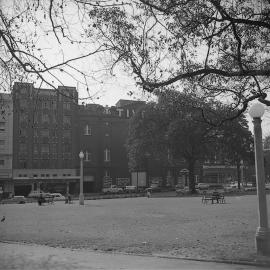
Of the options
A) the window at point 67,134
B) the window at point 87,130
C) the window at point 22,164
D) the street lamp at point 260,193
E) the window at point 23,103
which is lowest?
the street lamp at point 260,193

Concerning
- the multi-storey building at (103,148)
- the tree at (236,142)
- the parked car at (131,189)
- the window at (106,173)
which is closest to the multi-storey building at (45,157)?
the multi-storey building at (103,148)

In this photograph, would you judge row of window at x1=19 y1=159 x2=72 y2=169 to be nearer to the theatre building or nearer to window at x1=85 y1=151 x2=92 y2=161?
the theatre building

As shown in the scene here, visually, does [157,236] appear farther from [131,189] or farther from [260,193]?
[131,189]

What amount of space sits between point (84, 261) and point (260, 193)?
493cm

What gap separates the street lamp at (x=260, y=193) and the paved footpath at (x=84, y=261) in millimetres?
1336

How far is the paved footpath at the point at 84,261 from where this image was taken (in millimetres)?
11000

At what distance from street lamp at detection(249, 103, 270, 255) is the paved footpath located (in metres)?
1.34

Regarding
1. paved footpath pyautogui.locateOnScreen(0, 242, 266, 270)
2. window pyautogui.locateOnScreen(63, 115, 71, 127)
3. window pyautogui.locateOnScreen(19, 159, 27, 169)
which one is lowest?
paved footpath pyautogui.locateOnScreen(0, 242, 266, 270)

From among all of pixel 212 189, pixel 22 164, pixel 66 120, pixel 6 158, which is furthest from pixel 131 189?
pixel 6 158

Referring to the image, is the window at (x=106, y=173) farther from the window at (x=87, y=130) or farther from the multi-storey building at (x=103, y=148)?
the window at (x=87, y=130)

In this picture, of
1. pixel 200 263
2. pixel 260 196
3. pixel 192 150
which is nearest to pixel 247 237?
pixel 260 196

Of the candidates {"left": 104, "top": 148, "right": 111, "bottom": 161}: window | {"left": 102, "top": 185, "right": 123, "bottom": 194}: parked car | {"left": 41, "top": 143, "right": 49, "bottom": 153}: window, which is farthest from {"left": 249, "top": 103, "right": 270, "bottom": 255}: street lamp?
{"left": 104, "top": 148, "right": 111, "bottom": 161}: window

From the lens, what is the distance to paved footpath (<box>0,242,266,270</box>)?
36.1 ft

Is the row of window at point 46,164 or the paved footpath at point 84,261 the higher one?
the row of window at point 46,164
